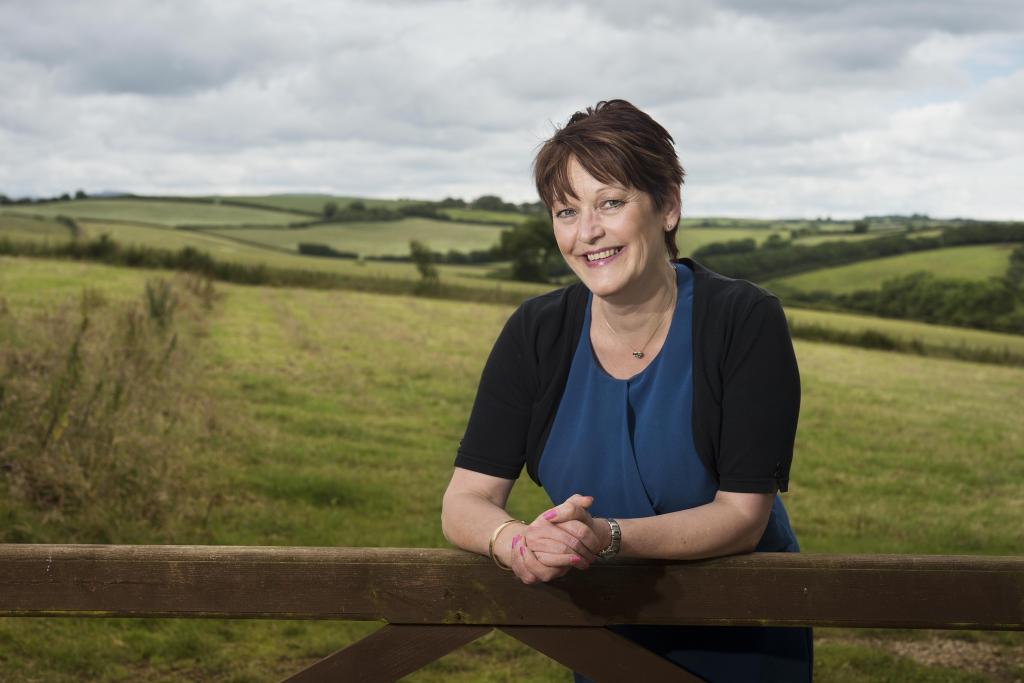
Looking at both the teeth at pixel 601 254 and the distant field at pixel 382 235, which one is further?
the distant field at pixel 382 235

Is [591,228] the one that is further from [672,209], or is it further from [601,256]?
[672,209]

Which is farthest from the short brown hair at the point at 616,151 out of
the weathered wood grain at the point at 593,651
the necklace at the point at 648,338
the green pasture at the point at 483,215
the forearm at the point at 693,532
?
the green pasture at the point at 483,215

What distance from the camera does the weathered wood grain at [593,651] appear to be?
2602 mm

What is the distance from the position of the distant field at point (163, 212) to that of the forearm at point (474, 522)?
228 feet

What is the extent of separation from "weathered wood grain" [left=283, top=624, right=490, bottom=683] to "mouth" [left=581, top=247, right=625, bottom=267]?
967 mm

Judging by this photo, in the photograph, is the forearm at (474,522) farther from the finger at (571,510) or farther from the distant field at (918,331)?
the distant field at (918,331)

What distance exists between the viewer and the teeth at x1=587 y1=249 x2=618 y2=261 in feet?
9.30

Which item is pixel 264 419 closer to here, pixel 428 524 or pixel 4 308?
pixel 4 308

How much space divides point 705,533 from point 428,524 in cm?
863

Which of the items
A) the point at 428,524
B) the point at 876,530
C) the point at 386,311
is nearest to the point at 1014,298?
the point at 386,311

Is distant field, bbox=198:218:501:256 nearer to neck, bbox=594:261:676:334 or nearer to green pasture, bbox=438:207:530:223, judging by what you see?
green pasture, bbox=438:207:530:223

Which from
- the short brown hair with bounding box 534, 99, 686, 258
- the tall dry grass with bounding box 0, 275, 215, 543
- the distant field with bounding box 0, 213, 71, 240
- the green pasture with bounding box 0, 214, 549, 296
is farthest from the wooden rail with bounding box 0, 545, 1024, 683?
the distant field with bounding box 0, 213, 71, 240

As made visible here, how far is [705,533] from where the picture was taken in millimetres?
2564

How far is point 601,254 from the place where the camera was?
2.85 meters
